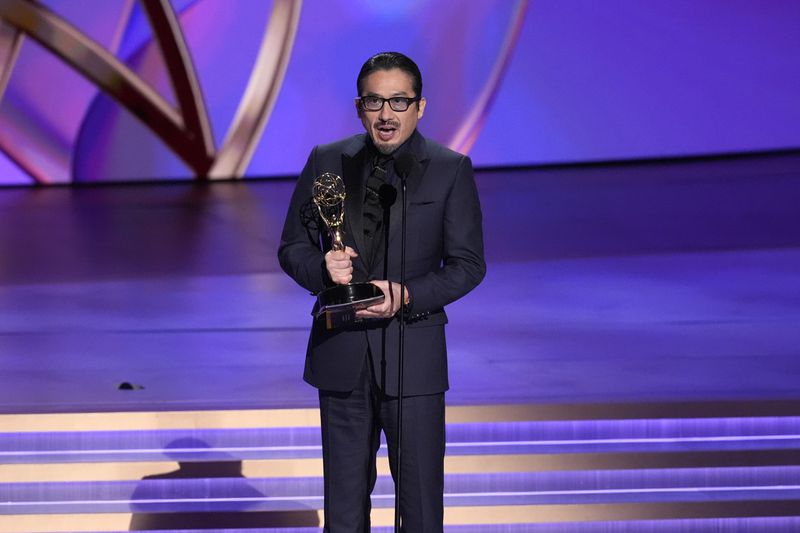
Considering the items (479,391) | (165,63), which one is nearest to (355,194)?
(479,391)

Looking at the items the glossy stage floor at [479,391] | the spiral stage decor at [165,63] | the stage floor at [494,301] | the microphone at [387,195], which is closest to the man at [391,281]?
the microphone at [387,195]

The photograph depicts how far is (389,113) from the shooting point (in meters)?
2.12

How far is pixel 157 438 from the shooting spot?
3395 mm

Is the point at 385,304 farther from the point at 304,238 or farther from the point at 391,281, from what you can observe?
the point at 304,238

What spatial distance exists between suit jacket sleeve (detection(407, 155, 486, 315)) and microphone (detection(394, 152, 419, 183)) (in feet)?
0.49

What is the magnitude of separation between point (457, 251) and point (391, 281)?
Result: 142mm

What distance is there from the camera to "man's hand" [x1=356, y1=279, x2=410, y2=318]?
2111mm

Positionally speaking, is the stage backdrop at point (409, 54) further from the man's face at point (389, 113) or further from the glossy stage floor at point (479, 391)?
the man's face at point (389, 113)

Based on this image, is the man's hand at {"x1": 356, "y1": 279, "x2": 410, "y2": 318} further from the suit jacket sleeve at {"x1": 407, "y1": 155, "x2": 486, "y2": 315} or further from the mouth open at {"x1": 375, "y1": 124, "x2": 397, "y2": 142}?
the mouth open at {"x1": 375, "y1": 124, "x2": 397, "y2": 142}

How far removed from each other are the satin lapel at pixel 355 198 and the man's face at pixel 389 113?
0.29 feet

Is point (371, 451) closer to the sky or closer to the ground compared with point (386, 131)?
closer to the ground

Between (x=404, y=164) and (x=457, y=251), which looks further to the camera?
(x=457, y=251)

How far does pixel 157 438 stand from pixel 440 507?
4.30ft

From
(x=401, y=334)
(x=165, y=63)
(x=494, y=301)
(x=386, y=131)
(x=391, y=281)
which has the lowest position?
(x=401, y=334)
